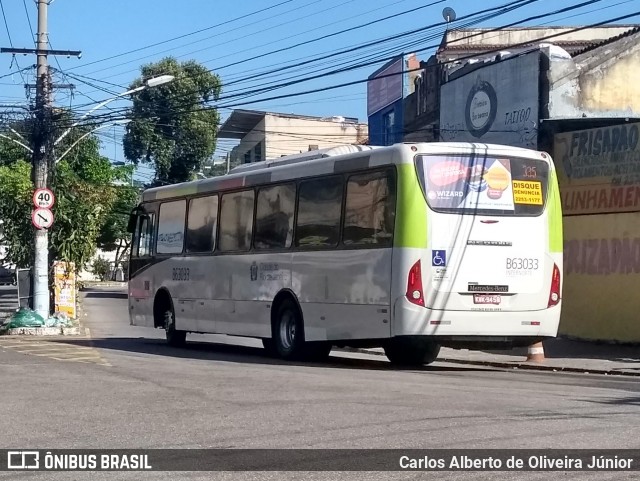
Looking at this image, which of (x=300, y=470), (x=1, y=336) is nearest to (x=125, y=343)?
(x=1, y=336)

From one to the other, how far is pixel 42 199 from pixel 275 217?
943cm

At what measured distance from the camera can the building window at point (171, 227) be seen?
2162 centimetres

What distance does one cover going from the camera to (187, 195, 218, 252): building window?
20.3 m

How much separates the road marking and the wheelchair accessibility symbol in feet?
17.4

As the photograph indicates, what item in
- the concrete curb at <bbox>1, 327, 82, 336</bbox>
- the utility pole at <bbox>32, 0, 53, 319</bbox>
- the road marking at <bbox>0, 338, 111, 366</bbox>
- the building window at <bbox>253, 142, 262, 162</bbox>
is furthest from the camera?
the building window at <bbox>253, 142, 262, 162</bbox>

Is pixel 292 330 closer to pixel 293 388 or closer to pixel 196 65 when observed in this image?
pixel 293 388

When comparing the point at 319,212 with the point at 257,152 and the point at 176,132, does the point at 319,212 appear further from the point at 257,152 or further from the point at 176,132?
the point at 257,152

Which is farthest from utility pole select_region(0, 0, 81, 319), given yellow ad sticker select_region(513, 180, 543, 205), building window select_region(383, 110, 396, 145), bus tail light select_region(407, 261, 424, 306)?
building window select_region(383, 110, 396, 145)

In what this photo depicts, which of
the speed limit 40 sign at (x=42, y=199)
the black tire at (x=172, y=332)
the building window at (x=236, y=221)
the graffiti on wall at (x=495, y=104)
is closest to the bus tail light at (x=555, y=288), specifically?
the building window at (x=236, y=221)

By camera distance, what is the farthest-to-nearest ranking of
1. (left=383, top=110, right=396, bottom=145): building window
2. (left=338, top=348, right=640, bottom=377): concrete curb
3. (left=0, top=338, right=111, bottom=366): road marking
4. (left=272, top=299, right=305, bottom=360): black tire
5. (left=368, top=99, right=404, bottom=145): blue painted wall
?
(left=383, top=110, right=396, bottom=145): building window < (left=368, top=99, right=404, bottom=145): blue painted wall < (left=0, top=338, right=111, bottom=366): road marking < (left=272, top=299, right=305, bottom=360): black tire < (left=338, top=348, right=640, bottom=377): concrete curb

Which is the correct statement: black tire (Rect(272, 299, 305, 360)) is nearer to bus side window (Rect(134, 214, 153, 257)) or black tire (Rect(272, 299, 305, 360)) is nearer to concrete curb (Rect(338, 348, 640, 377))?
concrete curb (Rect(338, 348, 640, 377))

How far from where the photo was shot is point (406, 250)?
1530cm

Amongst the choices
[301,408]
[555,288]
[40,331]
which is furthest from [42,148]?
[301,408]

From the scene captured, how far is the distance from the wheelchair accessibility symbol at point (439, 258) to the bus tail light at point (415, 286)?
9.0 inches
